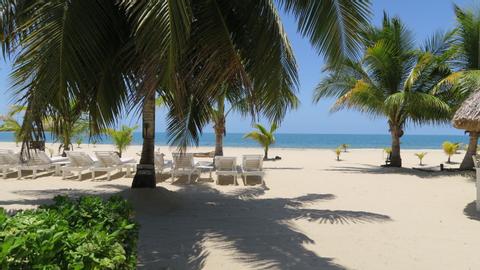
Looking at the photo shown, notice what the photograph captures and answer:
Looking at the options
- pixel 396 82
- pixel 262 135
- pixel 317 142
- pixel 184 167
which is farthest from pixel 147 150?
pixel 317 142

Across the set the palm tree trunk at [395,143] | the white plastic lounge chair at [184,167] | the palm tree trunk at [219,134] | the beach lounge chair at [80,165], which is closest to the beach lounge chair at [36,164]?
the beach lounge chair at [80,165]

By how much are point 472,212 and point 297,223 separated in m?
3.23

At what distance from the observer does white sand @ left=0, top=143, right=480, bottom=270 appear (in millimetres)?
4410

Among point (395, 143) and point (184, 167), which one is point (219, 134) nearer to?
point (184, 167)

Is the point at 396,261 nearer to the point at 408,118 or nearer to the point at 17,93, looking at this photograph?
the point at 17,93

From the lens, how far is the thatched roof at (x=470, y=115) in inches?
321

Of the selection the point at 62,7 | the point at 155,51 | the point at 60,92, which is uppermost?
the point at 62,7

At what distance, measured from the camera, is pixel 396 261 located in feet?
14.4

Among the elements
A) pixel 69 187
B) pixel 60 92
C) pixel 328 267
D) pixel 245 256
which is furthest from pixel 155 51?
pixel 69 187

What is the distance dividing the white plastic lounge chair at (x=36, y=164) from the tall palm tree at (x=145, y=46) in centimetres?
638

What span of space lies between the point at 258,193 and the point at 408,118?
9.09 metres

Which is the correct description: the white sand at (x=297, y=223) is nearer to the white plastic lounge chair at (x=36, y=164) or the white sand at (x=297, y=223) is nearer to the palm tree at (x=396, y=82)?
the white plastic lounge chair at (x=36, y=164)

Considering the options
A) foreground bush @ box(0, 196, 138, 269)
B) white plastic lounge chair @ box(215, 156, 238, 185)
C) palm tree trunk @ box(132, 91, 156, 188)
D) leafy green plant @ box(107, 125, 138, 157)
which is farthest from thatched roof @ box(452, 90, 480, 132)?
leafy green plant @ box(107, 125, 138, 157)

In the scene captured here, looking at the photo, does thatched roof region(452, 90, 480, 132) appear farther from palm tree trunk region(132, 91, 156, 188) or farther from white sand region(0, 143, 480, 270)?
palm tree trunk region(132, 91, 156, 188)
